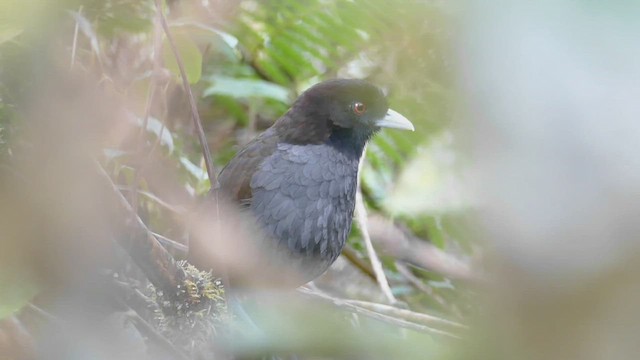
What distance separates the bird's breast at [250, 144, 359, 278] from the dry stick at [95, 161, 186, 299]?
52cm

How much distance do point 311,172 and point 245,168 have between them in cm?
14

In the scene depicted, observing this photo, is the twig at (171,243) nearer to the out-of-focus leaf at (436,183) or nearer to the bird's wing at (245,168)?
the out-of-focus leaf at (436,183)

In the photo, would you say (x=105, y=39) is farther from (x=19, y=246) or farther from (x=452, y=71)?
(x=452, y=71)

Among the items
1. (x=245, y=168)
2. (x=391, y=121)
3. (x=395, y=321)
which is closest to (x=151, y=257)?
(x=395, y=321)

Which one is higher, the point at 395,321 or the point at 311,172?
the point at 395,321

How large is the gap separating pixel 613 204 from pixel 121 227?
329 mm

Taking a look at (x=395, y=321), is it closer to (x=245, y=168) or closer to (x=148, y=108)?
(x=148, y=108)

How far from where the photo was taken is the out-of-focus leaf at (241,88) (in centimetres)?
147

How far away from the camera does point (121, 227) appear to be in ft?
1.46

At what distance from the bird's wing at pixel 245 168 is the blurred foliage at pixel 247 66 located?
0.28ft

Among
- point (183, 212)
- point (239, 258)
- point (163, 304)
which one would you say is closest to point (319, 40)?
point (183, 212)

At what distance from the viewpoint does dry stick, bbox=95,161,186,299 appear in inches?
19.8

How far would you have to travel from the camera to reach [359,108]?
1511mm

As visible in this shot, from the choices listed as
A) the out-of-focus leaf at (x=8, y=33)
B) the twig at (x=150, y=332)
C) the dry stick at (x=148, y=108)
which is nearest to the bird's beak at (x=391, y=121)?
the dry stick at (x=148, y=108)
